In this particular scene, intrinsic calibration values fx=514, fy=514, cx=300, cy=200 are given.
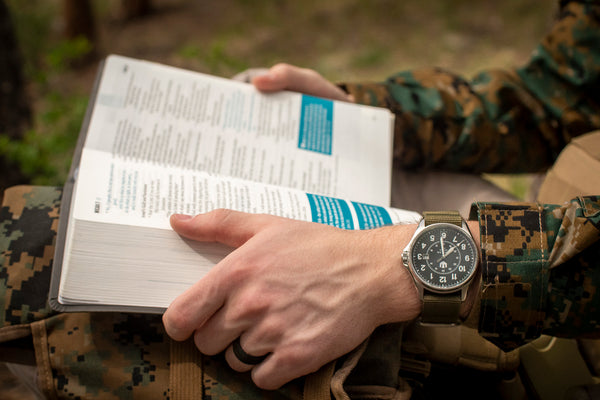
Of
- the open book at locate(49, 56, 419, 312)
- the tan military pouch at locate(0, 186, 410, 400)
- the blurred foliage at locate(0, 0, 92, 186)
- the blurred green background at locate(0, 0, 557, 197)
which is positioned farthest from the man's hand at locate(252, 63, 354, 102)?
the blurred green background at locate(0, 0, 557, 197)

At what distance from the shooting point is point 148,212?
0.78 metres

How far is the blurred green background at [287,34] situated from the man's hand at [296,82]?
1.62m

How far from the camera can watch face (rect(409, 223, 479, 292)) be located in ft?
2.46

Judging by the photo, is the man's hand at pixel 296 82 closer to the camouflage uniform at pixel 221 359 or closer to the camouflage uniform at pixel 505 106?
the camouflage uniform at pixel 505 106

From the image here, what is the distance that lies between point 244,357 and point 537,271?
0.45 meters

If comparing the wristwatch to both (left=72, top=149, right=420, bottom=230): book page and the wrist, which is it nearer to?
the wrist

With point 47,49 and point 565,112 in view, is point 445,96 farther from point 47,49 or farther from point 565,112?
point 47,49

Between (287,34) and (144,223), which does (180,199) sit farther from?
(287,34)

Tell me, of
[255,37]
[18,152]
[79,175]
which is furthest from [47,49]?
[79,175]

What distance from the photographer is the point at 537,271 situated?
764 millimetres

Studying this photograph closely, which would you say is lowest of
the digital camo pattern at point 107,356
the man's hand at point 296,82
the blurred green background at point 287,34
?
the digital camo pattern at point 107,356

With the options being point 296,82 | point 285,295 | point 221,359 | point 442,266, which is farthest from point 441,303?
point 296,82

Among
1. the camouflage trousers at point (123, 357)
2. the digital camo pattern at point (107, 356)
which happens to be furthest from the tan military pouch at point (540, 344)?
the digital camo pattern at point (107, 356)

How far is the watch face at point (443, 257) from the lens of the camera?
750 millimetres
